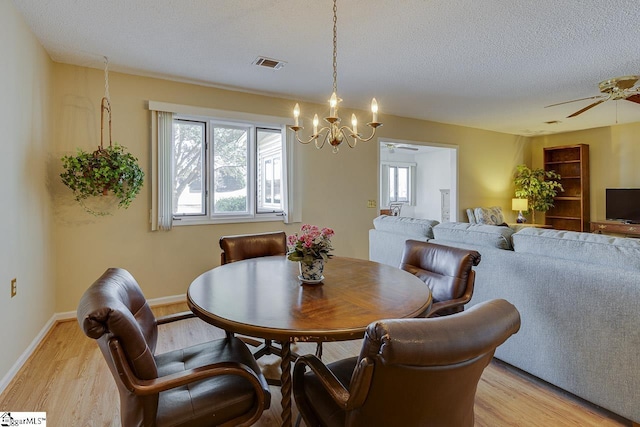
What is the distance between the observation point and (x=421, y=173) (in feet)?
29.4

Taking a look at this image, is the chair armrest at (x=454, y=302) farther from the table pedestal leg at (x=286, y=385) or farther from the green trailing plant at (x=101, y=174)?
the green trailing plant at (x=101, y=174)

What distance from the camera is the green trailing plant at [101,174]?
2.91 meters

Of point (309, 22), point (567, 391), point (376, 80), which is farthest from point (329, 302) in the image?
point (376, 80)

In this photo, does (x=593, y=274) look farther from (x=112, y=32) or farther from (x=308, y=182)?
(x=112, y=32)

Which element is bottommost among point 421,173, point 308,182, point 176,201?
point 176,201

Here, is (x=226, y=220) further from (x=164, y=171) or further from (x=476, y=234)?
(x=476, y=234)

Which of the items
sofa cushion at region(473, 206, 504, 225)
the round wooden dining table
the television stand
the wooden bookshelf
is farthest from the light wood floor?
the wooden bookshelf

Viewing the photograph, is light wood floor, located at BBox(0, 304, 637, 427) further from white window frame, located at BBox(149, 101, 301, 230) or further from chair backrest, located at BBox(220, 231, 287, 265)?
white window frame, located at BBox(149, 101, 301, 230)

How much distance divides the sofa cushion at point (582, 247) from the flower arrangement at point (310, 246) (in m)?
1.39

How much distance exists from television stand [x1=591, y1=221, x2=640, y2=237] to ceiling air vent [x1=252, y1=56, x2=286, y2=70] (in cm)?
602

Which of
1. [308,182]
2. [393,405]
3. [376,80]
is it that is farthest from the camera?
[308,182]

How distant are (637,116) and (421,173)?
4.36m

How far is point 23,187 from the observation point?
97.1 inches

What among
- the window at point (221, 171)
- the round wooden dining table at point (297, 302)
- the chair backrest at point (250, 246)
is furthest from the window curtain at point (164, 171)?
the round wooden dining table at point (297, 302)
